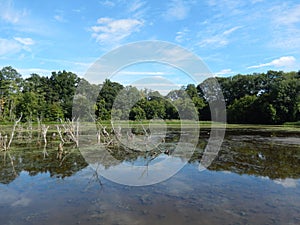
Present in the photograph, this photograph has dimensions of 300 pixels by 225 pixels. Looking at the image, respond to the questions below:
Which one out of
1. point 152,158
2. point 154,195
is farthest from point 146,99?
point 154,195

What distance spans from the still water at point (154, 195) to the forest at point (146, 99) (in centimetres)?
2046

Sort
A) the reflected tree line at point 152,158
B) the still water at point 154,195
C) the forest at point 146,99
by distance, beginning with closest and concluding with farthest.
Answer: the still water at point 154,195 < the reflected tree line at point 152,158 < the forest at point 146,99

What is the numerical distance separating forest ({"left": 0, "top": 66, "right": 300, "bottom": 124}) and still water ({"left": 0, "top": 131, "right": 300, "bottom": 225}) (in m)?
20.5

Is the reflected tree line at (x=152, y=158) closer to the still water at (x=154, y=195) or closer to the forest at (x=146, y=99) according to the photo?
the still water at (x=154, y=195)

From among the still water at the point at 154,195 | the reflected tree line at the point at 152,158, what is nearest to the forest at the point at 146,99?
the reflected tree line at the point at 152,158

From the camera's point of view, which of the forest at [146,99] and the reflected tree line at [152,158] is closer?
the reflected tree line at [152,158]

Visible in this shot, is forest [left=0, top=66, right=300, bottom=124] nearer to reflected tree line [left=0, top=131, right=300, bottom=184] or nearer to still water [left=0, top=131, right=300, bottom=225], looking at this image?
reflected tree line [left=0, top=131, right=300, bottom=184]

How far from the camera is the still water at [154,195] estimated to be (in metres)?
4.44

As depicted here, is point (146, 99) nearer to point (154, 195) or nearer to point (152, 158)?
point (152, 158)

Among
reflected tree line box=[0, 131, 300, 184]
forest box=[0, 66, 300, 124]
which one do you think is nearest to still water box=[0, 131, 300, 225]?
reflected tree line box=[0, 131, 300, 184]

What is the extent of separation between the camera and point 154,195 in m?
5.70

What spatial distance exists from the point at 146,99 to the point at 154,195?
24237 millimetres

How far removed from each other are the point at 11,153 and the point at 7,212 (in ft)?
22.1

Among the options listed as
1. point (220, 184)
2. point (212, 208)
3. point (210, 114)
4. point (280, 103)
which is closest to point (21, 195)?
point (212, 208)
